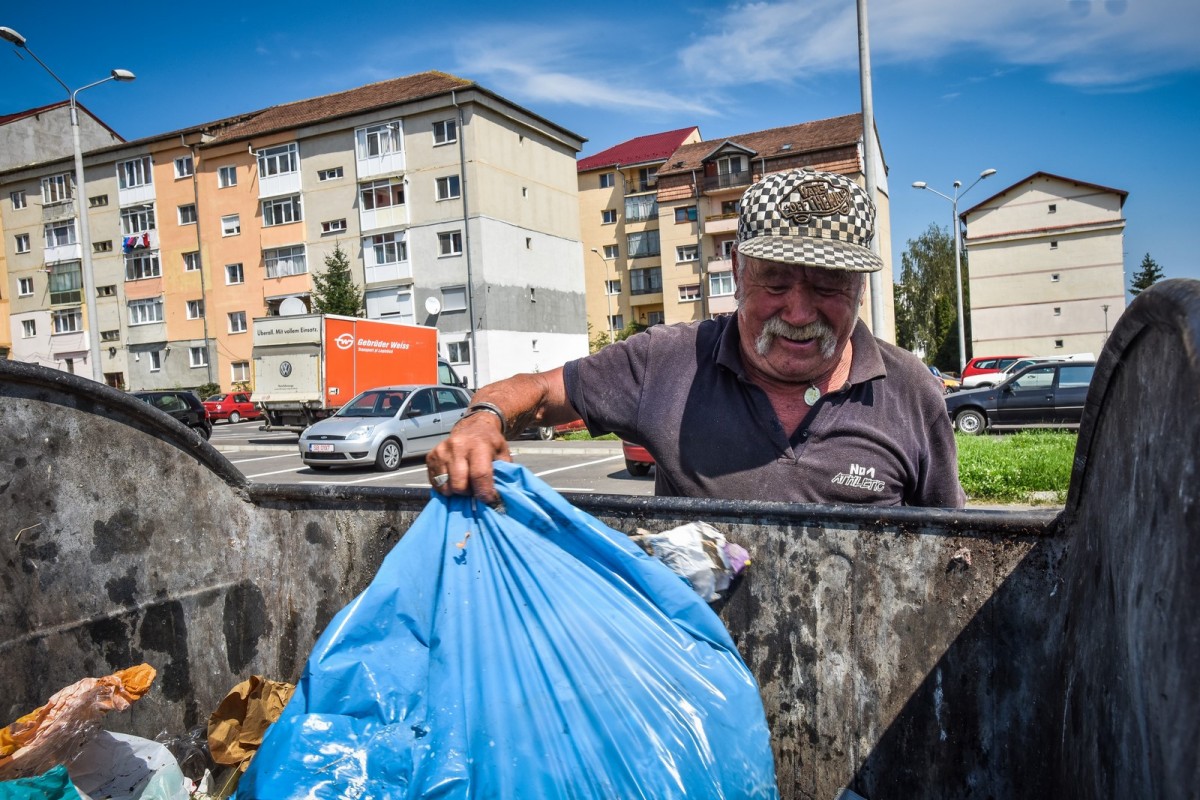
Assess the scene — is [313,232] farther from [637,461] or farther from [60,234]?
[637,461]

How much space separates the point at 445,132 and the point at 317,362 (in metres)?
20.4

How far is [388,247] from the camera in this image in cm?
3869

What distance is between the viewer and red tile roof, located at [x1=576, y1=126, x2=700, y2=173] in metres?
53.6

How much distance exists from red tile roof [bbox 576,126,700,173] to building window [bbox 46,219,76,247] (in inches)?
1242

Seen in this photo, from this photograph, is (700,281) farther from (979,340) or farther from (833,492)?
(833,492)

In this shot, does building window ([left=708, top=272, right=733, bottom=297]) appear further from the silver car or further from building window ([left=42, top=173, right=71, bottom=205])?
building window ([left=42, top=173, right=71, bottom=205])

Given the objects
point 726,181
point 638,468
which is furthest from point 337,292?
point 638,468

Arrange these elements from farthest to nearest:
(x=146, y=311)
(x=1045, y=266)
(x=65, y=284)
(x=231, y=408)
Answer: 1. (x=1045, y=266)
2. (x=65, y=284)
3. (x=146, y=311)
4. (x=231, y=408)

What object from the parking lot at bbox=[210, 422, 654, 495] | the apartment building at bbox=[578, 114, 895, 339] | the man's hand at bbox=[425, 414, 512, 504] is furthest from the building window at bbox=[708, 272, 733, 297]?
the man's hand at bbox=[425, 414, 512, 504]

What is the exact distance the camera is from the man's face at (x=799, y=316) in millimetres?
2170

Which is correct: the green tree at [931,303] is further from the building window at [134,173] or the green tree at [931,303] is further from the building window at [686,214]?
the building window at [134,173]

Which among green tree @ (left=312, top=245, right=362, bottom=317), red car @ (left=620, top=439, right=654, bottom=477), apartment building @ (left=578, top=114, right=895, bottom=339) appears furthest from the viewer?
→ apartment building @ (left=578, top=114, right=895, bottom=339)

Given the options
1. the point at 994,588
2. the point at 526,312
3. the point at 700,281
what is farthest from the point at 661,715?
the point at 700,281

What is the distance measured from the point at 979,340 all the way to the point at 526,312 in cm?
3270
